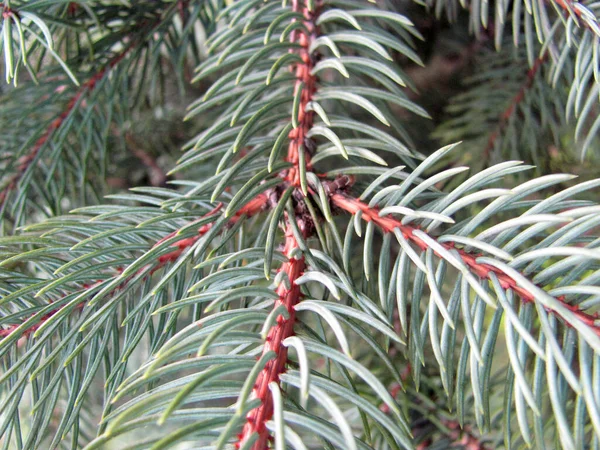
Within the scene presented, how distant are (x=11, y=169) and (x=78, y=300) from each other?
25 centimetres

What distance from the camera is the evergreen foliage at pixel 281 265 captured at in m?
0.24

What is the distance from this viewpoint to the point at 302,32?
1.27 feet

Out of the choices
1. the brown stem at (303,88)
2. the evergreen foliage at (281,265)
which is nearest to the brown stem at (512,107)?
the evergreen foliage at (281,265)

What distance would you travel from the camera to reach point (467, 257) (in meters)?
0.27

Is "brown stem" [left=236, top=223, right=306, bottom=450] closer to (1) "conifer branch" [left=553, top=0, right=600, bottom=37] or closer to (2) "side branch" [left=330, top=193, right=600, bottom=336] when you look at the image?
(2) "side branch" [left=330, top=193, right=600, bottom=336]

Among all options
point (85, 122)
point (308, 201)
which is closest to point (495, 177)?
point (308, 201)

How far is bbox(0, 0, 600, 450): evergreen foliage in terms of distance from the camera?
0.77ft

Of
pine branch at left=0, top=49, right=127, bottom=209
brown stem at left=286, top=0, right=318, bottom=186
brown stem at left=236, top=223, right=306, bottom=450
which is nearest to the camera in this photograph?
brown stem at left=236, top=223, right=306, bottom=450

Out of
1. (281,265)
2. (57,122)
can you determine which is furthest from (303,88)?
(57,122)

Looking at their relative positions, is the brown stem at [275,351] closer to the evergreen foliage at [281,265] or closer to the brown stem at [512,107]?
the evergreen foliage at [281,265]

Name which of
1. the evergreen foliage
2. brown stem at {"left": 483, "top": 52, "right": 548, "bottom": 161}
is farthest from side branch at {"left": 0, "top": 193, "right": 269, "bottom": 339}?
brown stem at {"left": 483, "top": 52, "right": 548, "bottom": 161}

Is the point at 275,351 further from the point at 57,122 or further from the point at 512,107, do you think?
the point at 512,107

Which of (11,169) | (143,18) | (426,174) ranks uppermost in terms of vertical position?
(143,18)

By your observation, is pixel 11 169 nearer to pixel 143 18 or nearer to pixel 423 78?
pixel 143 18
